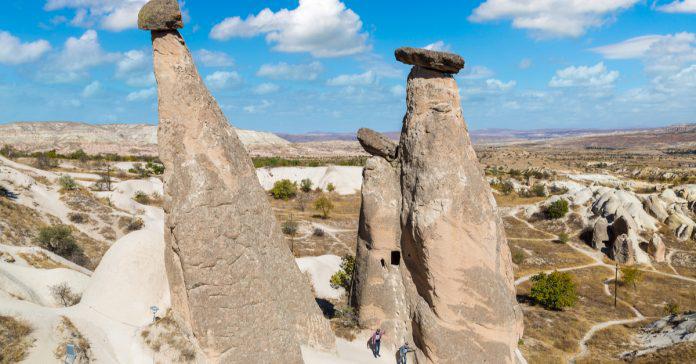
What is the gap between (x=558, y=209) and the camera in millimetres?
47312

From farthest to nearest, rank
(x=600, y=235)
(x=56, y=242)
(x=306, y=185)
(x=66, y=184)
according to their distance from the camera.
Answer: (x=306, y=185)
(x=600, y=235)
(x=66, y=184)
(x=56, y=242)

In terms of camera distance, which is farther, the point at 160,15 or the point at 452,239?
the point at 452,239

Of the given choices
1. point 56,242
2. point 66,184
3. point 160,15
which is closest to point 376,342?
point 160,15

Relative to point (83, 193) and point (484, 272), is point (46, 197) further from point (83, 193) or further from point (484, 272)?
point (484, 272)

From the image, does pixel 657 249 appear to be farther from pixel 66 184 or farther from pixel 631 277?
pixel 66 184

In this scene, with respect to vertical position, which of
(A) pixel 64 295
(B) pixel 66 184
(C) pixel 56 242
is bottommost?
(C) pixel 56 242

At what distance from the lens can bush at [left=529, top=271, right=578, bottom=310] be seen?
1065 inches

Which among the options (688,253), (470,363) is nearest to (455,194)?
(470,363)

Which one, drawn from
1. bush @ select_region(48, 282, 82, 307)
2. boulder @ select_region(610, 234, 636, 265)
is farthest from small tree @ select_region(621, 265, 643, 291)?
bush @ select_region(48, 282, 82, 307)

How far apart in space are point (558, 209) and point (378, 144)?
41362 mm

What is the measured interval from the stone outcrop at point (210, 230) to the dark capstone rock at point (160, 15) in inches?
5.9

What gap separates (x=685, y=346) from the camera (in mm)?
18188

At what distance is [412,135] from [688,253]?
40040mm

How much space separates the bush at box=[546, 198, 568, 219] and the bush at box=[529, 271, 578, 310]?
2085 cm
